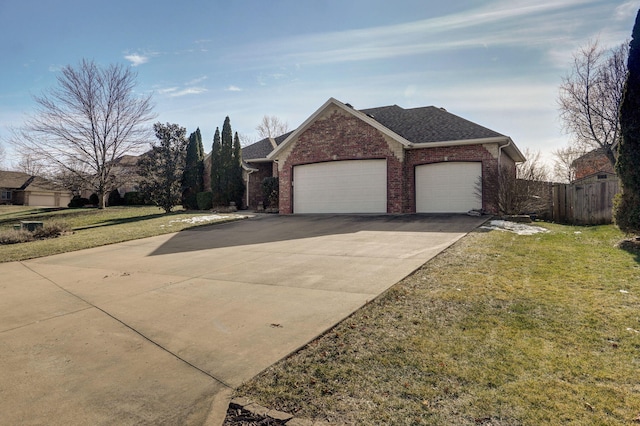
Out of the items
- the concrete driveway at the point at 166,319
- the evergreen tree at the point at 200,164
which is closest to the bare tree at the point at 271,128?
the evergreen tree at the point at 200,164

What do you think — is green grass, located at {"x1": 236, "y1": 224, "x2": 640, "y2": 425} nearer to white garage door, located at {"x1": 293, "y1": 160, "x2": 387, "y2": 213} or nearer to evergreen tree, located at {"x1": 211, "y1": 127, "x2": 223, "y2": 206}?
white garage door, located at {"x1": 293, "y1": 160, "x2": 387, "y2": 213}

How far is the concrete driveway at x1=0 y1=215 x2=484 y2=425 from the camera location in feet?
8.39

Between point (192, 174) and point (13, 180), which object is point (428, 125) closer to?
point (192, 174)

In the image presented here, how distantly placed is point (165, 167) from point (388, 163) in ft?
47.7

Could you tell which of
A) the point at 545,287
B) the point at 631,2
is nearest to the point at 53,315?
the point at 545,287

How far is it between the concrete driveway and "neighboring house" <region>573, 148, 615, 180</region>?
28.2 metres

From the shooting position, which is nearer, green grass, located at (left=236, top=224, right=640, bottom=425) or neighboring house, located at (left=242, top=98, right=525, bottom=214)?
green grass, located at (left=236, top=224, right=640, bottom=425)

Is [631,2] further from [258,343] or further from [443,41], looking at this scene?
[258,343]

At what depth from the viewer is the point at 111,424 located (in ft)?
7.43

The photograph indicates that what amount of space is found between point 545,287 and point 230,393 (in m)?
4.37

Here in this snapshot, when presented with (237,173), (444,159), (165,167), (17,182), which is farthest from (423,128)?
(17,182)

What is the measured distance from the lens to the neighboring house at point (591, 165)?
28.4 meters

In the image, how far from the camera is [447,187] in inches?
612

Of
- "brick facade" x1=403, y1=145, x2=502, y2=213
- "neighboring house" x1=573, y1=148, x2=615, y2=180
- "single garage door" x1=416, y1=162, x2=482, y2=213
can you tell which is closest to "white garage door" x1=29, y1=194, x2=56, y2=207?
"brick facade" x1=403, y1=145, x2=502, y2=213
